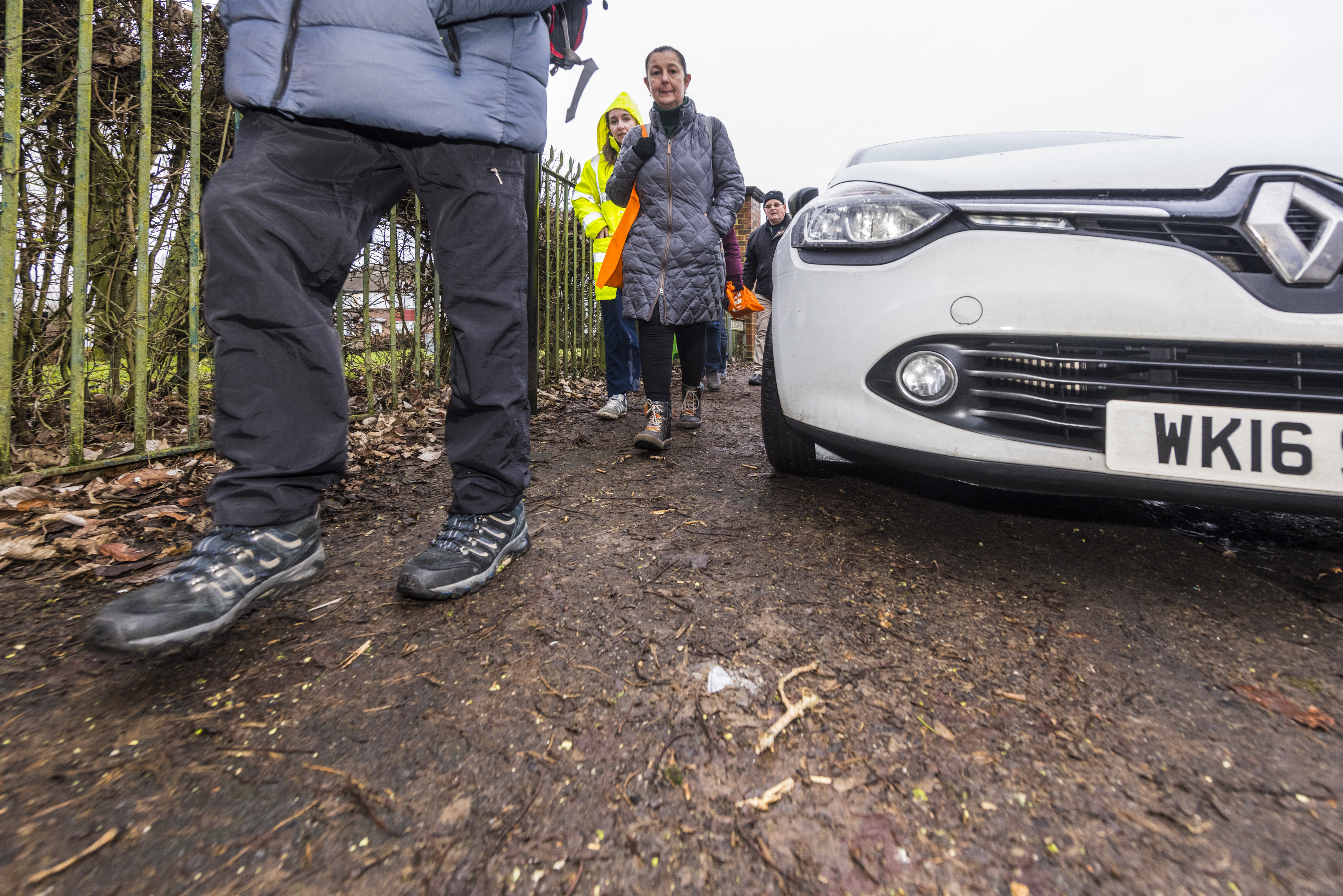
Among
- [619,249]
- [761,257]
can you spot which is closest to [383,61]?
[619,249]

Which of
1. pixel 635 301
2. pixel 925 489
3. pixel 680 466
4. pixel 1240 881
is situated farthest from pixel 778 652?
pixel 635 301

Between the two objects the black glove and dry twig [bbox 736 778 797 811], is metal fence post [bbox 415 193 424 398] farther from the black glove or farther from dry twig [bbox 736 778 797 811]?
dry twig [bbox 736 778 797 811]

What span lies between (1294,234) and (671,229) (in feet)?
7.94

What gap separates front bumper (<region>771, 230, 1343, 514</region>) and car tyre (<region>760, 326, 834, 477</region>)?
19.5 inches

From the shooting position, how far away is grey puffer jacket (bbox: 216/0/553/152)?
1320 mm

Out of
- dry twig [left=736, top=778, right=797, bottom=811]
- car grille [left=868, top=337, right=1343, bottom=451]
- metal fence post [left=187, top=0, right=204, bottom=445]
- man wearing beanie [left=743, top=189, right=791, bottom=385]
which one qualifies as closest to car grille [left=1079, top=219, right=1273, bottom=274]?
car grille [left=868, top=337, right=1343, bottom=451]

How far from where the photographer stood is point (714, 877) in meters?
0.76

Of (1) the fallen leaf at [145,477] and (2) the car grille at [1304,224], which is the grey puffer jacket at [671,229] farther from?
(2) the car grille at [1304,224]

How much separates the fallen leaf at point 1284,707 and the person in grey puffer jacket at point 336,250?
61.7 inches

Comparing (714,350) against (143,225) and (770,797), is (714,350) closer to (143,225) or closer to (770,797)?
(143,225)

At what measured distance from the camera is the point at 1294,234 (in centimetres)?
125

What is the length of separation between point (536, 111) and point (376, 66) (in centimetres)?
37

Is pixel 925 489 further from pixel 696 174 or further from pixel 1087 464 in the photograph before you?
pixel 696 174

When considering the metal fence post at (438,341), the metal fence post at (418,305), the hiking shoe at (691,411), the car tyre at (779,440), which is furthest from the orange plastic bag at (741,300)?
the car tyre at (779,440)
